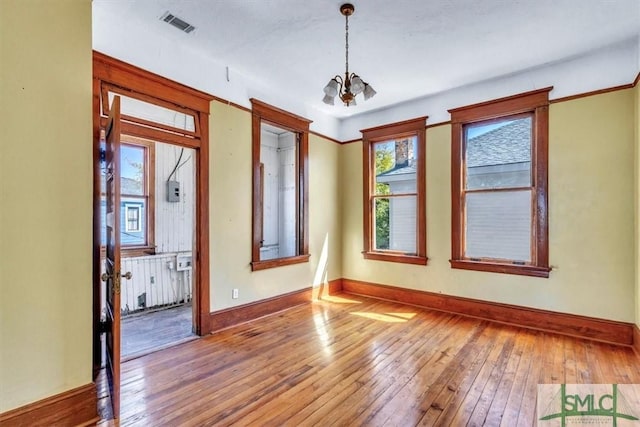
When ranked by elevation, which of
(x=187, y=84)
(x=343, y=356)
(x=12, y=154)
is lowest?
(x=343, y=356)

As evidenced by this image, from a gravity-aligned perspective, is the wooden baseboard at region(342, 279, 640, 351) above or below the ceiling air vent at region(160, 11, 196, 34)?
below

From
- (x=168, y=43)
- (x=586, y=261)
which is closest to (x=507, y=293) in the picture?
(x=586, y=261)

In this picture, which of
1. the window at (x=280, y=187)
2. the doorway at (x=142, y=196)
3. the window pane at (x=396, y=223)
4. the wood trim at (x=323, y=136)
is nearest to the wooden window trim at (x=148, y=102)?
the doorway at (x=142, y=196)

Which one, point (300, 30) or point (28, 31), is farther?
point (300, 30)

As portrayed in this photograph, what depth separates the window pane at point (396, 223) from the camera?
4727 mm

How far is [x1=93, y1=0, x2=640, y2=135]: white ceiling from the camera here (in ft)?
8.41

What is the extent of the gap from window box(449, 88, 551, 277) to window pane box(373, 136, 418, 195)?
0.65 metres

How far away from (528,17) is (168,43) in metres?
3.35

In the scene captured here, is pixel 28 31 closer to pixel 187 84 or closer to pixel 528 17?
pixel 187 84

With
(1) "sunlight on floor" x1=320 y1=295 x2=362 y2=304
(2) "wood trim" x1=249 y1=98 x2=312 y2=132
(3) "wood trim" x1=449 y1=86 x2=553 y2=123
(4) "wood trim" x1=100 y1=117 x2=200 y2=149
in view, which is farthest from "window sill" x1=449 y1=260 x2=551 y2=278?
(4) "wood trim" x1=100 y1=117 x2=200 y2=149

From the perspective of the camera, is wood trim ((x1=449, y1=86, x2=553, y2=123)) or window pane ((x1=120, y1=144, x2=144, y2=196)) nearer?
wood trim ((x1=449, y1=86, x2=553, y2=123))

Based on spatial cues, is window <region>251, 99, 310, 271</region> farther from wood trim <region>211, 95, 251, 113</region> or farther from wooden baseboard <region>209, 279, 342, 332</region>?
wooden baseboard <region>209, 279, 342, 332</region>

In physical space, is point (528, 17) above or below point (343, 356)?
above

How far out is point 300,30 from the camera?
288 cm
